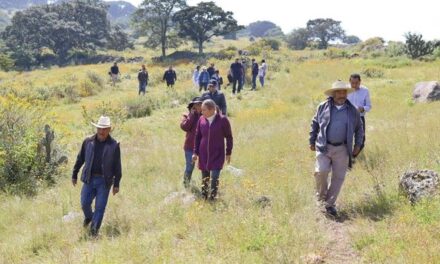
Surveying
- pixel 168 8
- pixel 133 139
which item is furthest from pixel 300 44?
pixel 133 139

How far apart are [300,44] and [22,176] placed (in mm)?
80690

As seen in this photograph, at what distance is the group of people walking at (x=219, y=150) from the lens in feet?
18.8

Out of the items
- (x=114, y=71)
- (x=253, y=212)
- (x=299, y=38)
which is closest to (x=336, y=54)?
(x=114, y=71)

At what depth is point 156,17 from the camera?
57.2 m

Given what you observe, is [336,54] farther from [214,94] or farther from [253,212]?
[253,212]

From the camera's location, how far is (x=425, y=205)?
17.1 ft

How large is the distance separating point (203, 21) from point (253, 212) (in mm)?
51617

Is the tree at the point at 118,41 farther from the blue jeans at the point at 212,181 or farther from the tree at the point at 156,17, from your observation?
the blue jeans at the point at 212,181

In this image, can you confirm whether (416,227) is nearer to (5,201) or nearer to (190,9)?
(5,201)

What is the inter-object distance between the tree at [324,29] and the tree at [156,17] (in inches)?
1543

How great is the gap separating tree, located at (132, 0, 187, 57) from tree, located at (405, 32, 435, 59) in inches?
1294

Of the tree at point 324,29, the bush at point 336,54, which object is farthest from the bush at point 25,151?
the tree at point 324,29

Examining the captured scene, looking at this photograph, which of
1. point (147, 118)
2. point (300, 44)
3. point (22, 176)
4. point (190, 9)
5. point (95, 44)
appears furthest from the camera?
point (300, 44)

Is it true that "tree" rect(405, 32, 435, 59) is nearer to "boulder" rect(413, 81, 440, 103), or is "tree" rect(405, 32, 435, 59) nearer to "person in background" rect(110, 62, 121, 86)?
"boulder" rect(413, 81, 440, 103)
